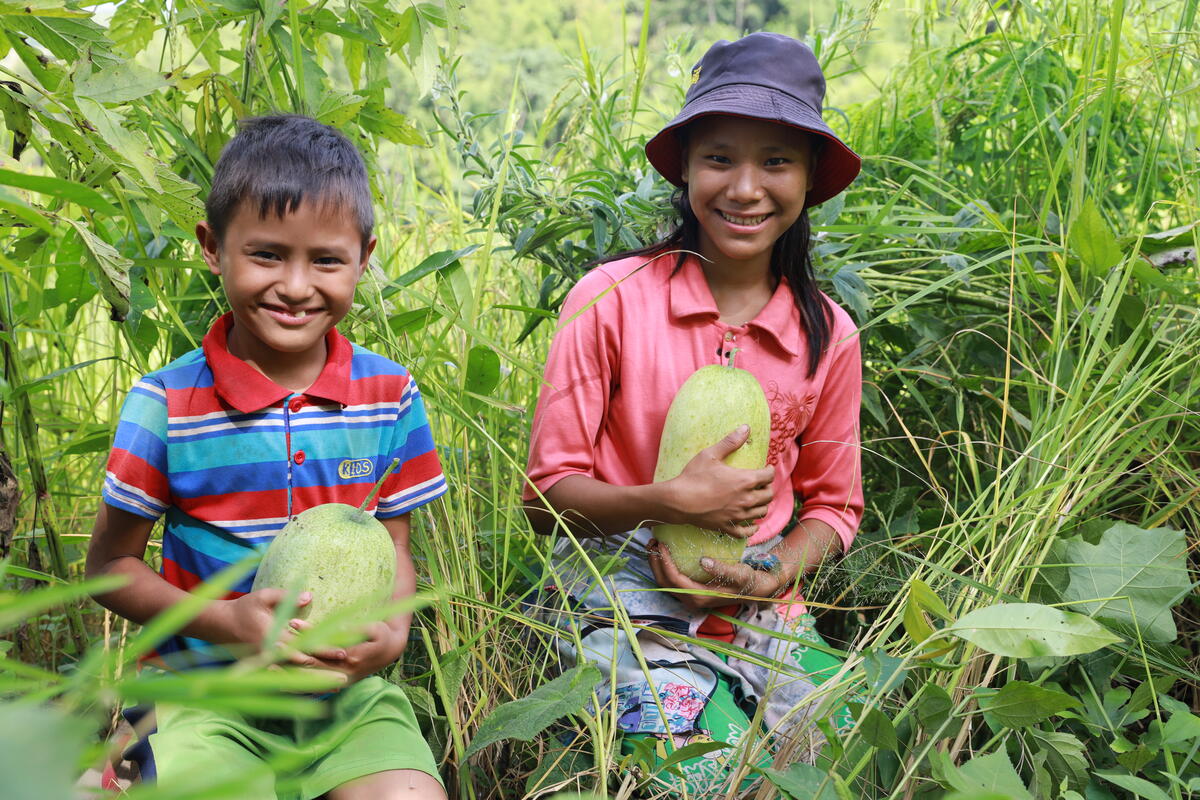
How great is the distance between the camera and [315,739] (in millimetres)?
1528

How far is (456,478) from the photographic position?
214 centimetres

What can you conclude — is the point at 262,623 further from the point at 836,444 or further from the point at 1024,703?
the point at 836,444

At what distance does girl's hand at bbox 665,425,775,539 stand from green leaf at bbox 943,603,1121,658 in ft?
1.67

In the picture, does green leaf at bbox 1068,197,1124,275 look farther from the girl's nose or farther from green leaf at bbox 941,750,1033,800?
green leaf at bbox 941,750,1033,800

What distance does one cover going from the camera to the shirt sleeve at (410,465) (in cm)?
177

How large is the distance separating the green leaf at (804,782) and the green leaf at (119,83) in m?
1.16

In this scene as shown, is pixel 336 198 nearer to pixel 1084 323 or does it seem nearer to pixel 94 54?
pixel 94 54

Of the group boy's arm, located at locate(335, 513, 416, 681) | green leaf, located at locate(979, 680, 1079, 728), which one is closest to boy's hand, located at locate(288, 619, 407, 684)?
boy's arm, located at locate(335, 513, 416, 681)

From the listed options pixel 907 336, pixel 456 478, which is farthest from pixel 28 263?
pixel 907 336

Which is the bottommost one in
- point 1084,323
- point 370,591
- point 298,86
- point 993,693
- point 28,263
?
point 993,693

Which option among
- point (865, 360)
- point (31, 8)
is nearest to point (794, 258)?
point (865, 360)

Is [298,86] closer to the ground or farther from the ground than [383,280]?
farther from the ground

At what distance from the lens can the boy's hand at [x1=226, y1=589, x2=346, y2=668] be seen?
4.35 ft

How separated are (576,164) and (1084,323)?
61.6 inches
